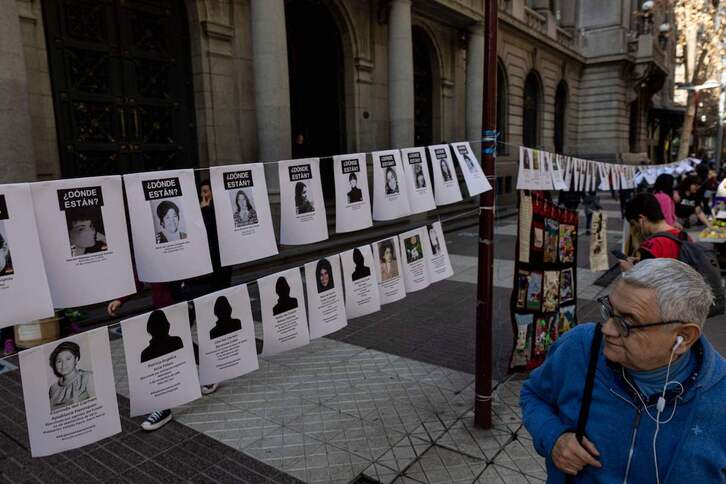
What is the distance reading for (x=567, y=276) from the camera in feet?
16.0

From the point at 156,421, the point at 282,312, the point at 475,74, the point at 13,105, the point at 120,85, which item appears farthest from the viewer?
the point at 475,74

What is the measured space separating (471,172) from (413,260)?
0.93 m

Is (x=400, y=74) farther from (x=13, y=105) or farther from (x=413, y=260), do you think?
(x=413, y=260)

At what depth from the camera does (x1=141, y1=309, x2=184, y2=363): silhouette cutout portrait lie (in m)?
2.62

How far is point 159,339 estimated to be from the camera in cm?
267

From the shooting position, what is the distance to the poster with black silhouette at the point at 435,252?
427 cm

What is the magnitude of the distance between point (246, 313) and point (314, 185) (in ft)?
3.30

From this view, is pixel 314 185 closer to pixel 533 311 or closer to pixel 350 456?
pixel 350 456

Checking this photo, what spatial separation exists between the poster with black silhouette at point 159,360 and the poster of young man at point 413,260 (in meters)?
1.89

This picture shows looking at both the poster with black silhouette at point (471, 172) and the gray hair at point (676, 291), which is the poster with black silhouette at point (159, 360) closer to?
the gray hair at point (676, 291)

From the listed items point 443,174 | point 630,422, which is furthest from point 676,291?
point 443,174

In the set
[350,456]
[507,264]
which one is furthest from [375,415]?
[507,264]

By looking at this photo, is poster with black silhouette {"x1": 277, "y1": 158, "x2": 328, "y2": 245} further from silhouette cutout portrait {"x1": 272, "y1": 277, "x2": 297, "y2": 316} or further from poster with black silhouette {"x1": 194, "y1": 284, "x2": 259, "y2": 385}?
poster with black silhouette {"x1": 194, "y1": 284, "x2": 259, "y2": 385}

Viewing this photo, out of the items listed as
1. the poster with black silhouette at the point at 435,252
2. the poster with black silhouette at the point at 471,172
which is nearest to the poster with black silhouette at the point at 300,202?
the poster with black silhouette at the point at 435,252
